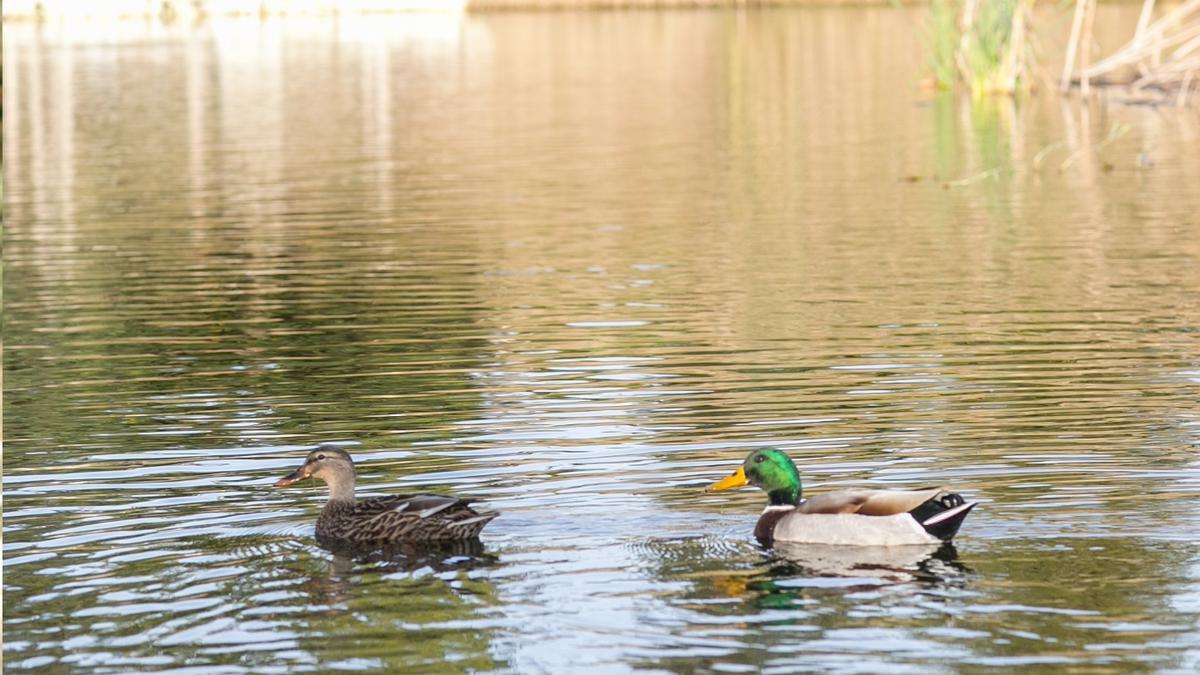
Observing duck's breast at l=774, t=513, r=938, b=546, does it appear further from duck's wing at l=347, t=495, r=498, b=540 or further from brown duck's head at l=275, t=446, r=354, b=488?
brown duck's head at l=275, t=446, r=354, b=488

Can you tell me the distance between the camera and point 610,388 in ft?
46.4

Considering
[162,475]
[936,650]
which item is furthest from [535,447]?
[936,650]

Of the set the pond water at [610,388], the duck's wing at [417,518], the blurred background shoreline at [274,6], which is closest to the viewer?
the pond water at [610,388]

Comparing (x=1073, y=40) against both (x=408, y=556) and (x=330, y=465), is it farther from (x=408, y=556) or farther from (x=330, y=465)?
(x=408, y=556)

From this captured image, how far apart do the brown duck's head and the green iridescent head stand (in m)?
2.00

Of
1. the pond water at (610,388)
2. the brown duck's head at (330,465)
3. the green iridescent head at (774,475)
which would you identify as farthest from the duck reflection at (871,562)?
the brown duck's head at (330,465)

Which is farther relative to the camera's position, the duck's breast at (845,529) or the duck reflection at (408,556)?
the duck reflection at (408,556)

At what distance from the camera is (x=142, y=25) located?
284 ft

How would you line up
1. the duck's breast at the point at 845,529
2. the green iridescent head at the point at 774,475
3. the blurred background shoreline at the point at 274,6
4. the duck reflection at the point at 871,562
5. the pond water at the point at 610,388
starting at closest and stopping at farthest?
the pond water at the point at 610,388
the duck reflection at the point at 871,562
the duck's breast at the point at 845,529
the green iridescent head at the point at 774,475
the blurred background shoreline at the point at 274,6

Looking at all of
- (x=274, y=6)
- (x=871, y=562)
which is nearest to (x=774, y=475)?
(x=871, y=562)

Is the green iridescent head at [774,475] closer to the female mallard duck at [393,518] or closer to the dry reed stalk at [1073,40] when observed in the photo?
the female mallard duck at [393,518]

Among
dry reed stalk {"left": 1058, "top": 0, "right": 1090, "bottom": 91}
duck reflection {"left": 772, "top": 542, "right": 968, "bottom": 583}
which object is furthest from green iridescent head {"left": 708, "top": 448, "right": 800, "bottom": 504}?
dry reed stalk {"left": 1058, "top": 0, "right": 1090, "bottom": 91}

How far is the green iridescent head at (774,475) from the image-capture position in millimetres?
10016

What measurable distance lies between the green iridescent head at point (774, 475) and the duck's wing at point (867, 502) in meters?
0.23
